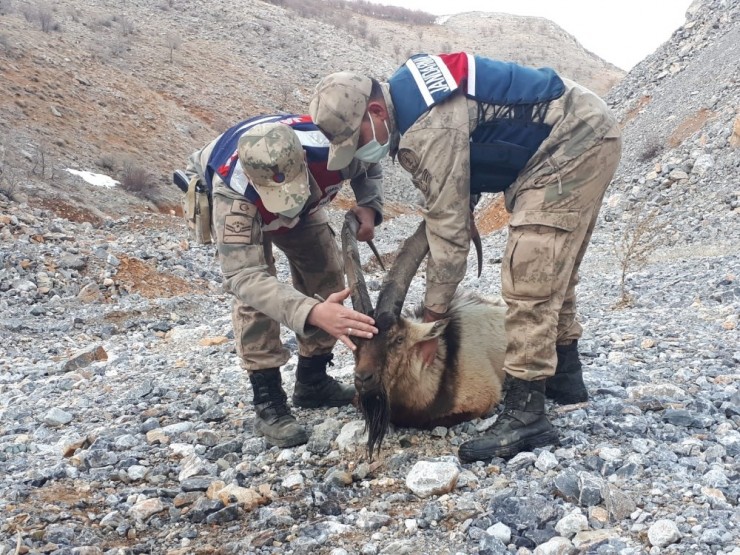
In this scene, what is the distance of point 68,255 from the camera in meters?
11.8

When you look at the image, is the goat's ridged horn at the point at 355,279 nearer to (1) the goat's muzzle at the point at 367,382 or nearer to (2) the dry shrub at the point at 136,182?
(1) the goat's muzzle at the point at 367,382

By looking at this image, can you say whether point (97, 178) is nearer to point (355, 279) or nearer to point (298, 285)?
point (298, 285)

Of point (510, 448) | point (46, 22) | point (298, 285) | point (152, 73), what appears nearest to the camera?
point (510, 448)

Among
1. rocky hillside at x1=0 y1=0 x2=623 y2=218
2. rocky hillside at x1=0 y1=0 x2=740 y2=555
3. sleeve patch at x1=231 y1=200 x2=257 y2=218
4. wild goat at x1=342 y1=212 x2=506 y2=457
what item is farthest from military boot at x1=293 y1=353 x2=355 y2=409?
rocky hillside at x1=0 y1=0 x2=623 y2=218

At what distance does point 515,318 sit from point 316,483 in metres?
1.48

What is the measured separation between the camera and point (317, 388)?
17.4 feet

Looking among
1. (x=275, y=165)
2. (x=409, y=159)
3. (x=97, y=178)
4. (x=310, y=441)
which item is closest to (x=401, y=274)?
(x=409, y=159)

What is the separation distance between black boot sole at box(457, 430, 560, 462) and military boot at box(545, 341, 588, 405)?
2.14 ft

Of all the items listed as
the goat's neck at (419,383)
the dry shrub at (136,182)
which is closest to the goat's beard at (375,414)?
the goat's neck at (419,383)

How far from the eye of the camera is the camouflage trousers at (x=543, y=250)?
3961mm

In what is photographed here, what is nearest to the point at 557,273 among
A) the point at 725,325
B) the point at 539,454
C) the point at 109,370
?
the point at 539,454

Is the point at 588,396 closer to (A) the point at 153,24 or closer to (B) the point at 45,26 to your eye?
(B) the point at 45,26

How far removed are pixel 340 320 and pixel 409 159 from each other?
96 cm

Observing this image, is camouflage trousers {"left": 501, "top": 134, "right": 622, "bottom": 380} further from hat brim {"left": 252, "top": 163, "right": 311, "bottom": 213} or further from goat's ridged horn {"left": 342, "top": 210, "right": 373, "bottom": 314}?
hat brim {"left": 252, "top": 163, "right": 311, "bottom": 213}
